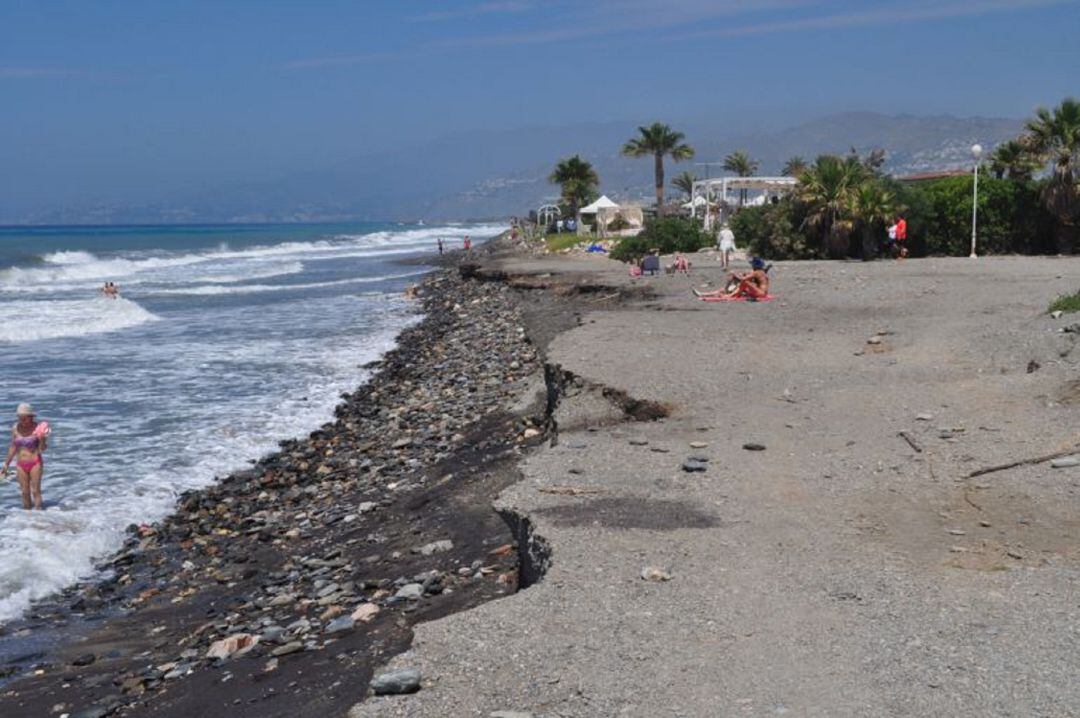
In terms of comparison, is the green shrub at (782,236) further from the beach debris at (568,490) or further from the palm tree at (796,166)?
the beach debris at (568,490)

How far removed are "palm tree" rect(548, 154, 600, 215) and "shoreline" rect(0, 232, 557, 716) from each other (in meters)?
54.9

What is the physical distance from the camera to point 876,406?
10281 millimetres

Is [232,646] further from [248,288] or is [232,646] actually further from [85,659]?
[248,288]

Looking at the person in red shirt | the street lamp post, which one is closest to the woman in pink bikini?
the street lamp post

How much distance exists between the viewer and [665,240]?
38.7m

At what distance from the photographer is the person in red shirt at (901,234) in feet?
102

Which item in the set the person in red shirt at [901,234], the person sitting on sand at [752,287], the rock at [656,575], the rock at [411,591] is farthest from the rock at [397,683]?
the person in red shirt at [901,234]

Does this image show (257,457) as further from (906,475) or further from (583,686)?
(583,686)

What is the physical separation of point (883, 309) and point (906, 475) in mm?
10241

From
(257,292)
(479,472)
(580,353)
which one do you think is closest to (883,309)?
(580,353)

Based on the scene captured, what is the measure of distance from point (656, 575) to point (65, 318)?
28.0 m

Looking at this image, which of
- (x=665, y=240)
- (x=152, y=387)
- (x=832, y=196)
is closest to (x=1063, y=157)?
(x=832, y=196)

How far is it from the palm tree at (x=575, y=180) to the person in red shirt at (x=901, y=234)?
37810 millimetres

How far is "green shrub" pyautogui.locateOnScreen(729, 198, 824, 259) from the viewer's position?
3275 cm
